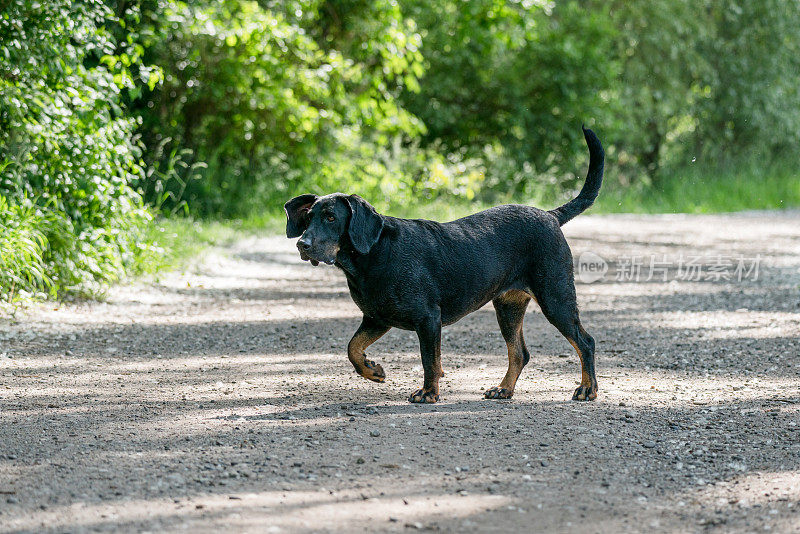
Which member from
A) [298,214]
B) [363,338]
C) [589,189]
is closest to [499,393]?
[363,338]

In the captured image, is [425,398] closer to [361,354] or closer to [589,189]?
[361,354]

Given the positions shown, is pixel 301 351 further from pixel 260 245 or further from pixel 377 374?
pixel 260 245

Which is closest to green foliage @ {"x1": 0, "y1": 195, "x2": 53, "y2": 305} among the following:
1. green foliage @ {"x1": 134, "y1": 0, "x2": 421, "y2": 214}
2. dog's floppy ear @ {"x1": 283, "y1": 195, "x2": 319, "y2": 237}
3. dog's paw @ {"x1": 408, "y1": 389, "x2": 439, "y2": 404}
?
dog's floppy ear @ {"x1": 283, "y1": 195, "x2": 319, "y2": 237}

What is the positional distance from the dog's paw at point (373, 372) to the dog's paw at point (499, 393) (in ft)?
2.11

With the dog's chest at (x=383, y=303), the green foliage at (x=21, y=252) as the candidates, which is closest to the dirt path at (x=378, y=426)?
the green foliage at (x=21, y=252)

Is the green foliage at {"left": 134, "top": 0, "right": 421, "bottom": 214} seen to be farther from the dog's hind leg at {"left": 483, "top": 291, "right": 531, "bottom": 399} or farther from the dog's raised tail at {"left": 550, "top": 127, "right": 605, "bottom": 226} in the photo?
the dog's hind leg at {"left": 483, "top": 291, "right": 531, "bottom": 399}

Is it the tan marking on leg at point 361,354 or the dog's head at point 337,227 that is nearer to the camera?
the dog's head at point 337,227

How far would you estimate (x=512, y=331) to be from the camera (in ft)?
19.9

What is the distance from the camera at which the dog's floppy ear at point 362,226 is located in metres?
5.40

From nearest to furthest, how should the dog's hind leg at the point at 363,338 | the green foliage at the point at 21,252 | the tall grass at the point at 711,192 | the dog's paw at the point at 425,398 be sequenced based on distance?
the dog's paw at the point at 425,398 < the dog's hind leg at the point at 363,338 < the green foliage at the point at 21,252 < the tall grass at the point at 711,192

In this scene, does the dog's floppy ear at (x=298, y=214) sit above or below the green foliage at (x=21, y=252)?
above

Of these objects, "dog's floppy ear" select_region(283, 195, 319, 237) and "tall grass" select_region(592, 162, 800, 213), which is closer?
"dog's floppy ear" select_region(283, 195, 319, 237)

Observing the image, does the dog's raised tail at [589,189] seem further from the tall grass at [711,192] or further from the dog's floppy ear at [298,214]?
the tall grass at [711,192]

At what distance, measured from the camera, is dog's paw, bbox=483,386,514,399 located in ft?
19.0
